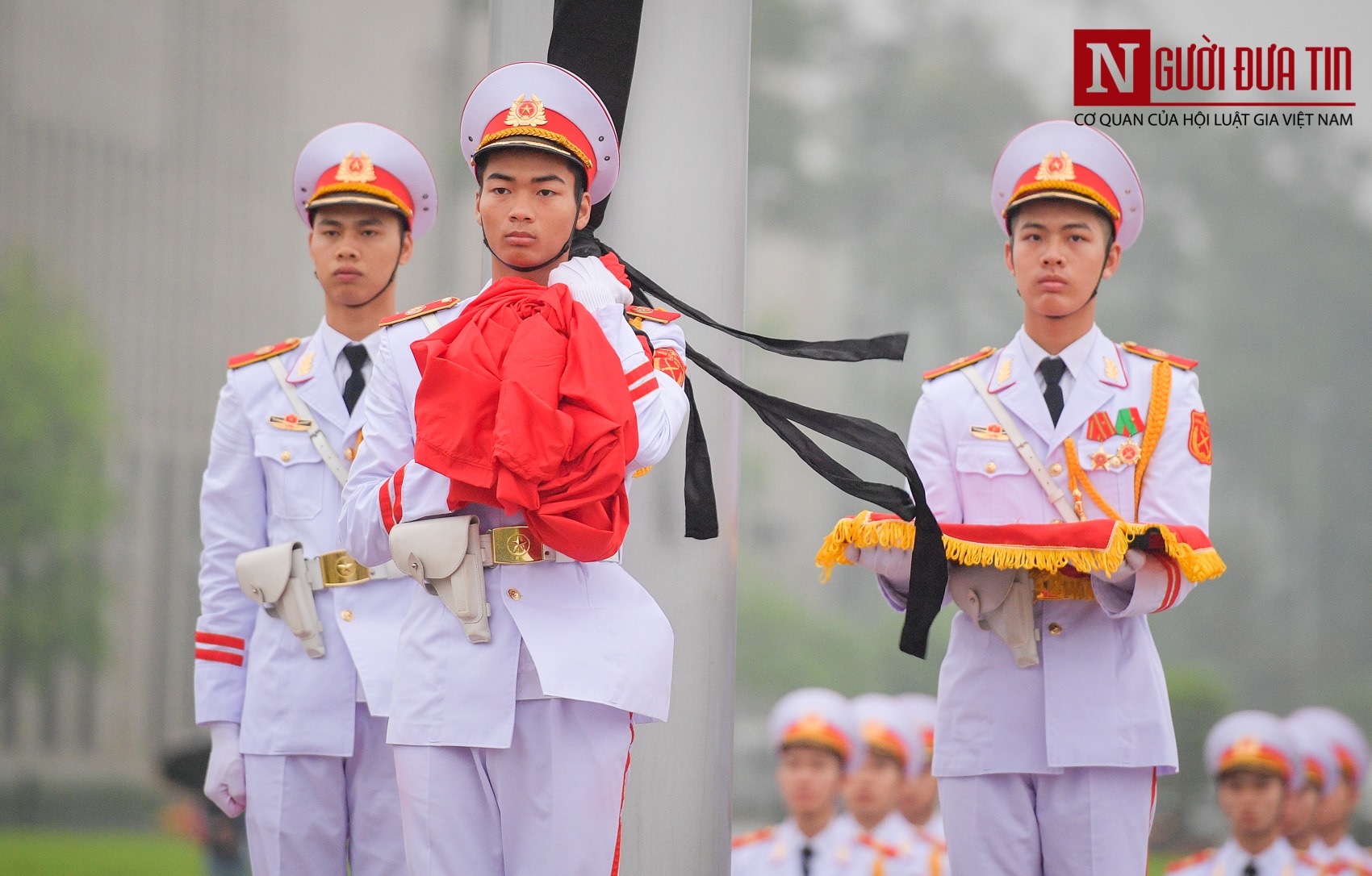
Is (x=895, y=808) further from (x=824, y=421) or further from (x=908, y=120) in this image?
(x=908, y=120)

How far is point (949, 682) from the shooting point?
364 centimetres

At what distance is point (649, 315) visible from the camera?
2967 millimetres

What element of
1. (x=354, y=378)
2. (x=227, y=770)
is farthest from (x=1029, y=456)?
(x=227, y=770)

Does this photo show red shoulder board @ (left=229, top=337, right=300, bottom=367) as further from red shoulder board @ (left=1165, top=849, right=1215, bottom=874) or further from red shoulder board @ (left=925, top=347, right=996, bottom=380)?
red shoulder board @ (left=1165, top=849, right=1215, bottom=874)

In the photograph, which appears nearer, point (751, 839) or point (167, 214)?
point (751, 839)

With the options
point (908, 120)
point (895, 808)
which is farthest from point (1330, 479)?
point (895, 808)

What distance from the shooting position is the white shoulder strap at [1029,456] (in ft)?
11.7

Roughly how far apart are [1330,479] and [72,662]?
8559mm

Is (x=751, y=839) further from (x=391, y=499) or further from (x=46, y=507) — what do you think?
(x=46, y=507)

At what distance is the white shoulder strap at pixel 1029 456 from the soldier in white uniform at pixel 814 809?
137 inches

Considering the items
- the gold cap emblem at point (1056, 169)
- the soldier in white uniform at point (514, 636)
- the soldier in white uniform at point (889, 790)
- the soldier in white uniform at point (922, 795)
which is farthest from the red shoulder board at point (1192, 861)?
the soldier in white uniform at point (514, 636)

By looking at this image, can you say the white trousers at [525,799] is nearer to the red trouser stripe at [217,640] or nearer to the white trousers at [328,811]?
the white trousers at [328,811]

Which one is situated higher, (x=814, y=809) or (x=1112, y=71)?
(x=1112, y=71)

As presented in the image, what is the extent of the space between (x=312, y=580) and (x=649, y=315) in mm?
1262
